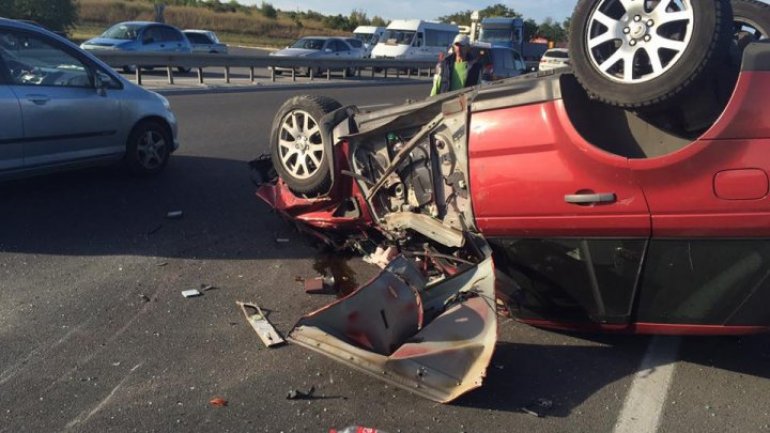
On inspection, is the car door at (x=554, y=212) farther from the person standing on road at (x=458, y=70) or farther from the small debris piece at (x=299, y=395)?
the person standing on road at (x=458, y=70)

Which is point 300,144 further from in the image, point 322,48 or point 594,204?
point 322,48

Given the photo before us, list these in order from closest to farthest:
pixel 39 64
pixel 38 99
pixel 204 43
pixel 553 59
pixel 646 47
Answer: pixel 646 47 < pixel 38 99 < pixel 39 64 < pixel 553 59 < pixel 204 43

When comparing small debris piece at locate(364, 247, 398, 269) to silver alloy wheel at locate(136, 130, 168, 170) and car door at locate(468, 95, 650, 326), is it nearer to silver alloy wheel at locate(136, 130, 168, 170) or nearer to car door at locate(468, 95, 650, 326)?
car door at locate(468, 95, 650, 326)

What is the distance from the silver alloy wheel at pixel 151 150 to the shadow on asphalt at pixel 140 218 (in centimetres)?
16

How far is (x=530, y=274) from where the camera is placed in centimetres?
386

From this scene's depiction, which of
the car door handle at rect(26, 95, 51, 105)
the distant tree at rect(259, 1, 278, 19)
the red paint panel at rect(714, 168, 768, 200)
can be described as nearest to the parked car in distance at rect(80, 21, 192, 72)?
the car door handle at rect(26, 95, 51, 105)

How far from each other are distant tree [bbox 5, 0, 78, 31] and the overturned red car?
33.0 meters

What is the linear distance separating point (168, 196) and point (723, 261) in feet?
16.5

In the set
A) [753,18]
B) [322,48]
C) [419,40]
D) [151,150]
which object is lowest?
[322,48]

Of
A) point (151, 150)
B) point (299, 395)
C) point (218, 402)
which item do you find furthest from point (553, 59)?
point (218, 402)

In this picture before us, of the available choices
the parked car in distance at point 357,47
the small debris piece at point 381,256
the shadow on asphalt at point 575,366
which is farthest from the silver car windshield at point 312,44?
the shadow on asphalt at point 575,366

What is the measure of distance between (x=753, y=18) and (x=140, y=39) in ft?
69.8

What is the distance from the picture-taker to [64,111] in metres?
6.19

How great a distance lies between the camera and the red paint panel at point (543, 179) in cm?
346
